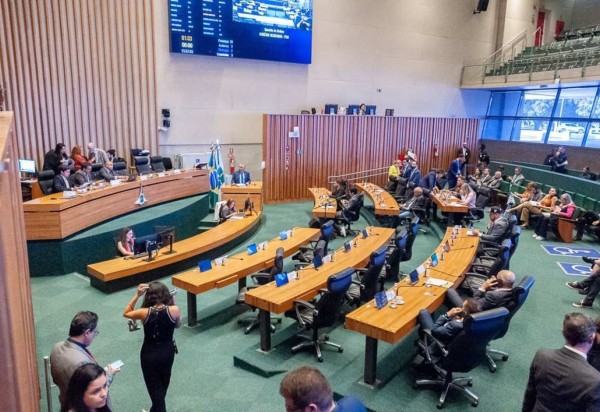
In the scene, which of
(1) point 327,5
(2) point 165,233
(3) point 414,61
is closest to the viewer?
(2) point 165,233

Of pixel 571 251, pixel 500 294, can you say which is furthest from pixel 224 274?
pixel 571 251

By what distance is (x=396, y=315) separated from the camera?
4.52m

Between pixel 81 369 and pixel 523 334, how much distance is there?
497cm

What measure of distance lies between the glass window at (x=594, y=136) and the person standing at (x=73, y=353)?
54.1 ft

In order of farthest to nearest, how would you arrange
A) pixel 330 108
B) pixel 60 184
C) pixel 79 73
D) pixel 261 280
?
pixel 330 108
pixel 79 73
pixel 60 184
pixel 261 280

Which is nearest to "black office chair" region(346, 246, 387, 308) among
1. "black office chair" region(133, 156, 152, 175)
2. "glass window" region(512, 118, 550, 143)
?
"black office chair" region(133, 156, 152, 175)

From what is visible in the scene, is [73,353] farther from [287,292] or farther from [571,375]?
[571,375]

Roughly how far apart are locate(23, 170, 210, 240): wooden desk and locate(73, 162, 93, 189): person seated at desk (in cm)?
48

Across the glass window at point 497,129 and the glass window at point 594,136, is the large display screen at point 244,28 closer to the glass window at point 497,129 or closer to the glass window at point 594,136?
the glass window at point 497,129

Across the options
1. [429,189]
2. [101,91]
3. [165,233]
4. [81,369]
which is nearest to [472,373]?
[81,369]

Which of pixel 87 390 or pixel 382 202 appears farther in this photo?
pixel 382 202

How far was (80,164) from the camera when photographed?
10055 mm

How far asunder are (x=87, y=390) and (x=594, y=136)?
667 inches

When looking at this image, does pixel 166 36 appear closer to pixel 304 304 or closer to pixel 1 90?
pixel 1 90
